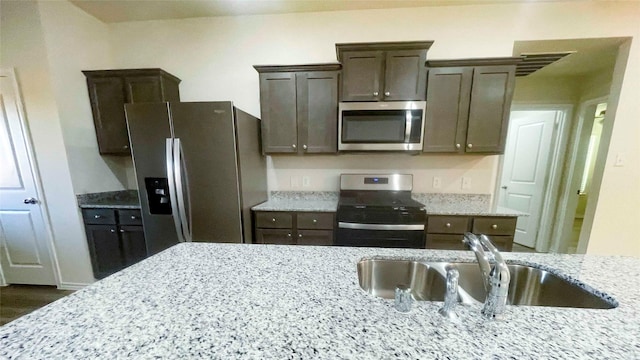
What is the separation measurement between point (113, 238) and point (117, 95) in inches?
58.1

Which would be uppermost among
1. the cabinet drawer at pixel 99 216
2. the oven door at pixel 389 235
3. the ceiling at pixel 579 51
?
the ceiling at pixel 579 51

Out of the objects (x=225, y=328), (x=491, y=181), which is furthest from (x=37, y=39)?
(x=491, y=181)

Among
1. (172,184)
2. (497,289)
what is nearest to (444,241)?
(497,289)

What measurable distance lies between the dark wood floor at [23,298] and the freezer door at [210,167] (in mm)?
1815

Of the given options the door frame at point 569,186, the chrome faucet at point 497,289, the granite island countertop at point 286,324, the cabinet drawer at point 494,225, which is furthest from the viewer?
the door frame at point 569,186

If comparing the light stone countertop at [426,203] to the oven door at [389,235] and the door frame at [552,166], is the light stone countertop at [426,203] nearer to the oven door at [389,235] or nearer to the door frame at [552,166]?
the oven door at [389,235]

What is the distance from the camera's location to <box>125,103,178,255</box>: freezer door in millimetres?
1766

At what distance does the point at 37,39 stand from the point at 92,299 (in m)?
2.80

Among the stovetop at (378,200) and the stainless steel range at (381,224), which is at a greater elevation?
the stovetop at (378,200)

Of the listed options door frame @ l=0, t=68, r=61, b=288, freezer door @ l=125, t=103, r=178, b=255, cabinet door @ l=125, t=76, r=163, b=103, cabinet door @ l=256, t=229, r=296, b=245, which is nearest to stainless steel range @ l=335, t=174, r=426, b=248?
cabinet door @ l=256, t=229, r=296, b=245

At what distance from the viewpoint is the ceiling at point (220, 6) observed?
2.11m

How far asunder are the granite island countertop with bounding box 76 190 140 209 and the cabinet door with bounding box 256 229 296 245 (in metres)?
1.21

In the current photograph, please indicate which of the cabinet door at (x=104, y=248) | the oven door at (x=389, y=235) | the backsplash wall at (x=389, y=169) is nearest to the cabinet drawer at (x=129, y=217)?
the cabinet door at (x=104, y=248)

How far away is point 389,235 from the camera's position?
6.36 feet
